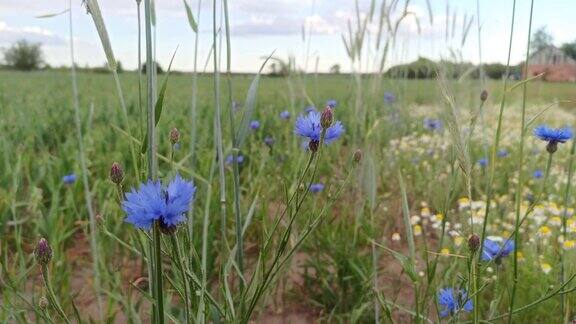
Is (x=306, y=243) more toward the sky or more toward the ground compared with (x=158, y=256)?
more toward the ground

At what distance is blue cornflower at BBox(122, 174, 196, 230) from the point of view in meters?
0.62

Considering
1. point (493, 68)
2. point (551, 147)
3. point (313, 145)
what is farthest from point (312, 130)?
point (493, 68)

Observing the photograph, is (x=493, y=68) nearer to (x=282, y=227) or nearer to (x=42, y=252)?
(x=282, y=227)

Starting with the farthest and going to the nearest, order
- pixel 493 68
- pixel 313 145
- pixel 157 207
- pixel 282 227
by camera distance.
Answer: pixel 493 68
pixel 282 227
pixel 313 145
pixel 157 207

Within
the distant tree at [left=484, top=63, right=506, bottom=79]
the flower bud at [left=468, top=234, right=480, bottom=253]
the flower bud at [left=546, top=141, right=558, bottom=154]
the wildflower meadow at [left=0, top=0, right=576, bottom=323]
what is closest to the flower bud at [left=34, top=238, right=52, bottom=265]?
the wildflower meadow at [left=0, top=0, right=576, bottom=323]

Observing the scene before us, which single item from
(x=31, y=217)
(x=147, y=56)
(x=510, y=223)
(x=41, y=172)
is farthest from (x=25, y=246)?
(x=510, y=223)

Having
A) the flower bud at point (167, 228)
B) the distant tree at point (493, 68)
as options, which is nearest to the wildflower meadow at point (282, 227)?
the flower bud at point (167, 228)

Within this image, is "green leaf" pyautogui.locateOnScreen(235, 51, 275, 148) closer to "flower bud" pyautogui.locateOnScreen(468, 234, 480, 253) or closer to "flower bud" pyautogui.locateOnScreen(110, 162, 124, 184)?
"flower bud" pyautogui.locateOnScreen(110, 162, 124, 184)

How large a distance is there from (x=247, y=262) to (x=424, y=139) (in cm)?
232

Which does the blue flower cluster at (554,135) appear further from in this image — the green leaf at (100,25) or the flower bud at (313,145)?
the green leaf at (100,25)

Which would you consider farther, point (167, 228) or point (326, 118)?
point (326, 118)

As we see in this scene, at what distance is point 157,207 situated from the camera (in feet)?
2.04

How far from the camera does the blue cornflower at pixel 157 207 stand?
621 millimetres

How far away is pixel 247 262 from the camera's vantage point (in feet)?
6.09
